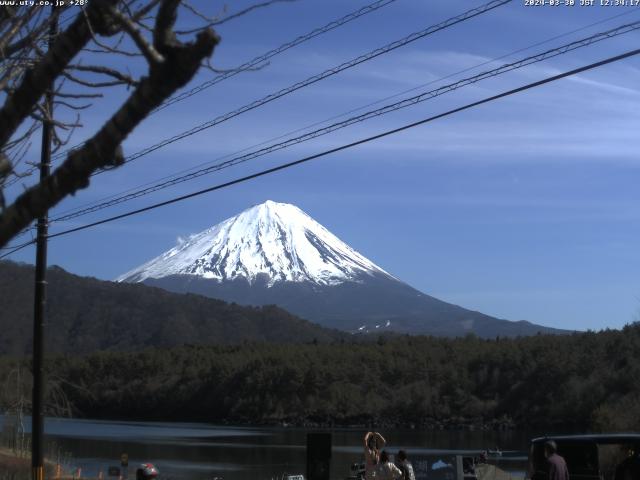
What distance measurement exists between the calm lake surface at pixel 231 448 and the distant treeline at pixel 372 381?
583cm

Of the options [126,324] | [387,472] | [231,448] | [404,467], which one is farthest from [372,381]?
[126,324]

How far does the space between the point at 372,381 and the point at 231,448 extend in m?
40.5

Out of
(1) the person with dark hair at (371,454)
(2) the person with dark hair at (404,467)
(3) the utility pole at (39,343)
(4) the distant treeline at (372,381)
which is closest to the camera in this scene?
(1) the person with dark hair at (371,454)

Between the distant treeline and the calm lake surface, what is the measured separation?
583cm

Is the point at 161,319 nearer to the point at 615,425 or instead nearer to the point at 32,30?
the point at 615,425

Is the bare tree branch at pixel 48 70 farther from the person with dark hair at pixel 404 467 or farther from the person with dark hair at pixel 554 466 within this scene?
the person with dark hair at pixel 404 467

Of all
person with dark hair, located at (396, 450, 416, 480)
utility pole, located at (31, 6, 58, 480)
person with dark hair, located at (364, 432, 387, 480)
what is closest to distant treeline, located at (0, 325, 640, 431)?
person with dark hair, located at (396, 450, 416, 480)

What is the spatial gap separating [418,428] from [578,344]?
1502 cm

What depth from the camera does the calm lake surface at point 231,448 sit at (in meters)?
Answer: 42.6

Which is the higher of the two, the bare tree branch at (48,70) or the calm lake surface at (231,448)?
the bare tree branch at (48,70)

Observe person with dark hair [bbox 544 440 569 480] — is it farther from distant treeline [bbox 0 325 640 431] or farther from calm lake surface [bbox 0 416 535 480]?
distant treeline [bbox 0 325 640 431]

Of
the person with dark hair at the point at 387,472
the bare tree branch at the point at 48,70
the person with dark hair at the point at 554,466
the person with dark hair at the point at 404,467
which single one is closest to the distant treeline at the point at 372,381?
the person with dark hair at the point at 404,467

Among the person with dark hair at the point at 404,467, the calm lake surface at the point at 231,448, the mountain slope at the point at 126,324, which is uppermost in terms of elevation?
the mountain slope at the point at 126,324

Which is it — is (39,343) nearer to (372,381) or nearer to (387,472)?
(387,472)
